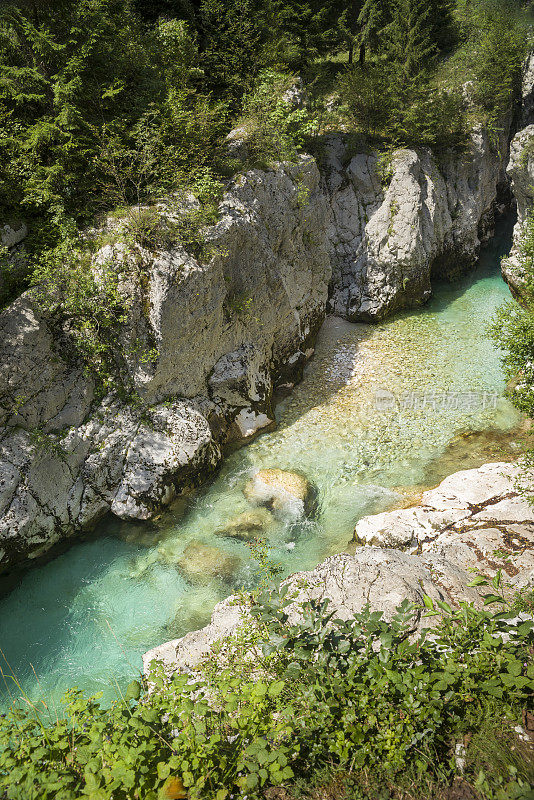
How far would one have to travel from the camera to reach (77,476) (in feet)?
30.1

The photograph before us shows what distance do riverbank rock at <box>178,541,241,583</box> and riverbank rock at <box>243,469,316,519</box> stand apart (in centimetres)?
157

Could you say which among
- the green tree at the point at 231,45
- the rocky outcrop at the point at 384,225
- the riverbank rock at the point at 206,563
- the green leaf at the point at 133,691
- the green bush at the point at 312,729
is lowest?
the riverbank rock at the point at 206,563

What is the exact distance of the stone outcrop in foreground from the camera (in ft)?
18.9

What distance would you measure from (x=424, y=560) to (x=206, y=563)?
4561 mm

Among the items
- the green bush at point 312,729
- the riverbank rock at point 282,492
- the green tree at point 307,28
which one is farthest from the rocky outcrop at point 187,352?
the green tree at point 307,28

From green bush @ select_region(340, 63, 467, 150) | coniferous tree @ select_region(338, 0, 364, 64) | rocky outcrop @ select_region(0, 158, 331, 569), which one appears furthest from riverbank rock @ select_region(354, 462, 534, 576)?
coniferous tree @ select_region(338, 0, 364, 64)

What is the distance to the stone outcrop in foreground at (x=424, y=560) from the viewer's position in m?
5.77

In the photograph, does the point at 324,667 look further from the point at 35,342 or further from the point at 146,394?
the point at 35,342

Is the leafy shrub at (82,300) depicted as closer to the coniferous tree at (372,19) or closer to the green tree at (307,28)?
the green tree at (307,28)

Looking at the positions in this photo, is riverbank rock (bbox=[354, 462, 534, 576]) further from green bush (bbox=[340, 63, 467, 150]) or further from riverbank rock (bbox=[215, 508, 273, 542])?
green bush (bbox=[340, 63, 467, 150])

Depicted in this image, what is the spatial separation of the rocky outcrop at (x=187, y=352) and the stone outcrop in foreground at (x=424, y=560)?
401 centimetres

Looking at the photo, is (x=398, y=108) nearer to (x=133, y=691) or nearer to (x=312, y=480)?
(x=312, y=480)

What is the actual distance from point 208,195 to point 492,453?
9909mm

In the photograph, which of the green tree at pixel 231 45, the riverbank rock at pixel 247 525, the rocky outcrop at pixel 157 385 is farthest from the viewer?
the green tree at pixel 231 45
